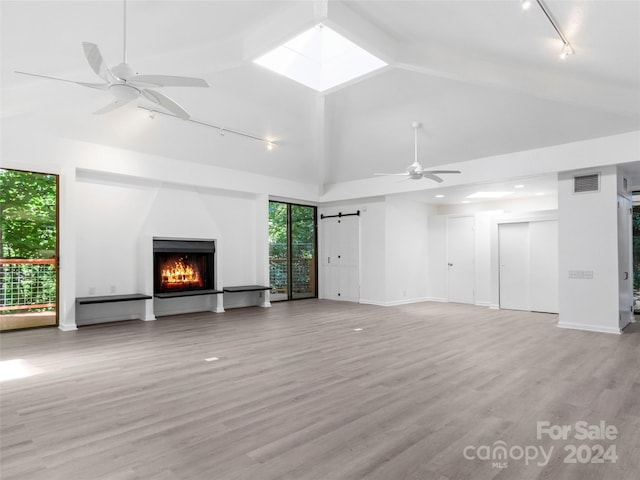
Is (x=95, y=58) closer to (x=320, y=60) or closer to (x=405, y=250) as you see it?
(x=320, y=60)

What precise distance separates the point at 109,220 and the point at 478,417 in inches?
266

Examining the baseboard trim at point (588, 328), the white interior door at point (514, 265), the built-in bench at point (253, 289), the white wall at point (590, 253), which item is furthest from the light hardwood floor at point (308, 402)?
the white interior door at point (514, 265)

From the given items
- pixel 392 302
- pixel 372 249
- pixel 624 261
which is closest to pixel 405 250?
pixel 372 249

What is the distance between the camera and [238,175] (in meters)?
8.61

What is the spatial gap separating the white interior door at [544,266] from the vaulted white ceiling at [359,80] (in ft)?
7.51

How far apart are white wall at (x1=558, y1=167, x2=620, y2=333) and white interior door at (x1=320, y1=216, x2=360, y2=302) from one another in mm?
4648

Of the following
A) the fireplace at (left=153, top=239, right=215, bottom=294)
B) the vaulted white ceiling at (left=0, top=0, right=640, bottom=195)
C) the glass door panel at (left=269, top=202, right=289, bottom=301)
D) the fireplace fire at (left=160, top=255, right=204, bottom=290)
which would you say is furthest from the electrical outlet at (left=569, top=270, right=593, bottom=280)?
the fireplace fire at (left=160, top=255, right=204, bottom=290)

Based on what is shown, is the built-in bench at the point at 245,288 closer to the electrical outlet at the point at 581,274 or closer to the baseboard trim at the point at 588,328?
the baseboard trim at the point at 588,328

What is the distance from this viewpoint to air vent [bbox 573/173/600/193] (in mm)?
6351

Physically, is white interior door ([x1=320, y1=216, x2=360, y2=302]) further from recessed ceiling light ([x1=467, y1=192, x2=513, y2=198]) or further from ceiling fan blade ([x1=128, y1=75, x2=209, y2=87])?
ceiling fan blade ([x1=128, y1=75, x2=209, y2=87])

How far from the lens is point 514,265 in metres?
8.67

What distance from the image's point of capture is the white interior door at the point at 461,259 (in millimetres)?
9625

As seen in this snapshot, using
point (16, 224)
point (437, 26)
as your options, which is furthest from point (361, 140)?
point (16, 224)

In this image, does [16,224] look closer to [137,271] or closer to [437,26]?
[137,271]
